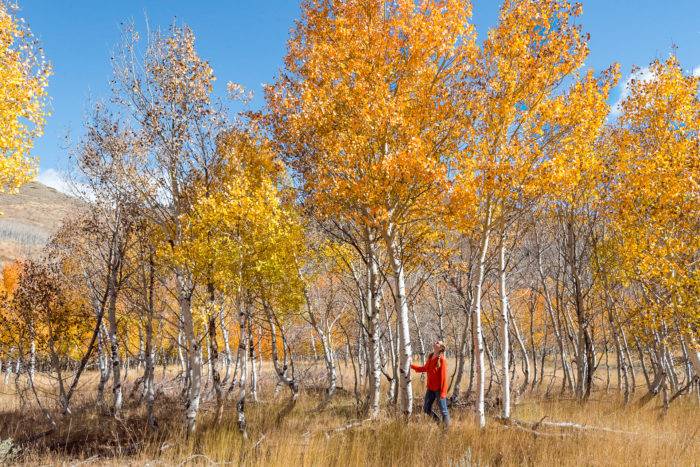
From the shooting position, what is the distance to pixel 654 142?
33.0ft

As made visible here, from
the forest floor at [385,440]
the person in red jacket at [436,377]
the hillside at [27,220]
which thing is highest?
the hillside at [27,220]

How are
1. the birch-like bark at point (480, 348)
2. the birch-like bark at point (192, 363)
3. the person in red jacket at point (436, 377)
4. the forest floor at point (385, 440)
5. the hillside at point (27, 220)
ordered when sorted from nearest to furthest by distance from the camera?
the forest floor at point (385, 440)
the birch-like bark at point (480, 348)
the person in red jacket at point (436, 377)
the birch-like bark at point (192, 363)
the hillside at point (27, 220)

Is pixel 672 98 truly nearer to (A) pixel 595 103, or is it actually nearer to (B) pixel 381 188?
(A) pixel 595 103

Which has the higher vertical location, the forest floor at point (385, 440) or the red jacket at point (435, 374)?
the red jacket at point (435, 374)

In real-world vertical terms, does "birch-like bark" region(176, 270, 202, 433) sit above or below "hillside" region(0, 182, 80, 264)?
below

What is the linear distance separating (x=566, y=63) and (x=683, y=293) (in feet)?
15.3

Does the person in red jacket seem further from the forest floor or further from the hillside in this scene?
the hillside

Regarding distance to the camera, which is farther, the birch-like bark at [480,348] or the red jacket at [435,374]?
the red jacket at [435,374]

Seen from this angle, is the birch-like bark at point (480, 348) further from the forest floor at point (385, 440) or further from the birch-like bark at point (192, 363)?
the birch-like bark at point (192, 363)

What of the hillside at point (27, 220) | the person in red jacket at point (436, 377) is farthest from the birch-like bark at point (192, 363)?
the hillside at point (27, 220)

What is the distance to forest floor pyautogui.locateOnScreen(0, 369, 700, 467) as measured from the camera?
6.18 metres

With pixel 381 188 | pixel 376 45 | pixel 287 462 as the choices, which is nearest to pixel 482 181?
pixel 381 188

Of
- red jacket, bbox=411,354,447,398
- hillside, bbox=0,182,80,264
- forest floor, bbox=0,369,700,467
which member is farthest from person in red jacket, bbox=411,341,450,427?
hillside, bbox=0,182,80,264

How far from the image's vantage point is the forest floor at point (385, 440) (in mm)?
6176
